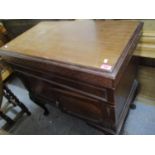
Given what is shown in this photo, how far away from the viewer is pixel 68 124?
1.34 metres

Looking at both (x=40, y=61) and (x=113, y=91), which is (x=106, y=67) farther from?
(x=40, y=61)

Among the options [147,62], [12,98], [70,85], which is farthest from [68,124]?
[147,62]

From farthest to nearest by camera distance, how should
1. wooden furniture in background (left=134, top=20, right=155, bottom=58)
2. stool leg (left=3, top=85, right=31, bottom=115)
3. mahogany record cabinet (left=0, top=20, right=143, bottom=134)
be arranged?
stool leg (left=3, top=85, right=31, bottom=115) → wooden furniture in background (left=134, top=20, right=155, bottom=58) → mahogany record cabinet (left=0, top=20, right=143, bottom=134)

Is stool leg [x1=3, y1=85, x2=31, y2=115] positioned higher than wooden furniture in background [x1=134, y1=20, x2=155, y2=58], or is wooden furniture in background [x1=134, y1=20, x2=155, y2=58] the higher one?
wooden furniture in background [x1=134, y1=20, x2=155, y2=58]

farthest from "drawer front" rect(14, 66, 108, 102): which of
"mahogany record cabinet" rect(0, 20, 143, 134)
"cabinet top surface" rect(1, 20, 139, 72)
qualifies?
"cabinet top surface" rect(1, 20, 139, 72)

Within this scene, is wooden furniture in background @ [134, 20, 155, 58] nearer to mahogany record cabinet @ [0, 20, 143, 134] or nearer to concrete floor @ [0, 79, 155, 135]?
mahogany record cabinet @ [0, 20, 143, 134]

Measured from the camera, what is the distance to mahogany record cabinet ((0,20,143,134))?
0.66 m

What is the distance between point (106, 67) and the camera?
0.62 meters

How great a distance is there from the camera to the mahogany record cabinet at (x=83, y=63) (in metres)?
0.66

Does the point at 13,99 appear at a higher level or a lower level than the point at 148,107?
higher

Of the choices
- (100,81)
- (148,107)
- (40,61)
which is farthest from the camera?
(148,107)

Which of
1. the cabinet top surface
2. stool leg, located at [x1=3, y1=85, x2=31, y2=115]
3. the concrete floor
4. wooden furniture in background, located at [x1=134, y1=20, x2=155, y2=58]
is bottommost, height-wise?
the concrete floor
